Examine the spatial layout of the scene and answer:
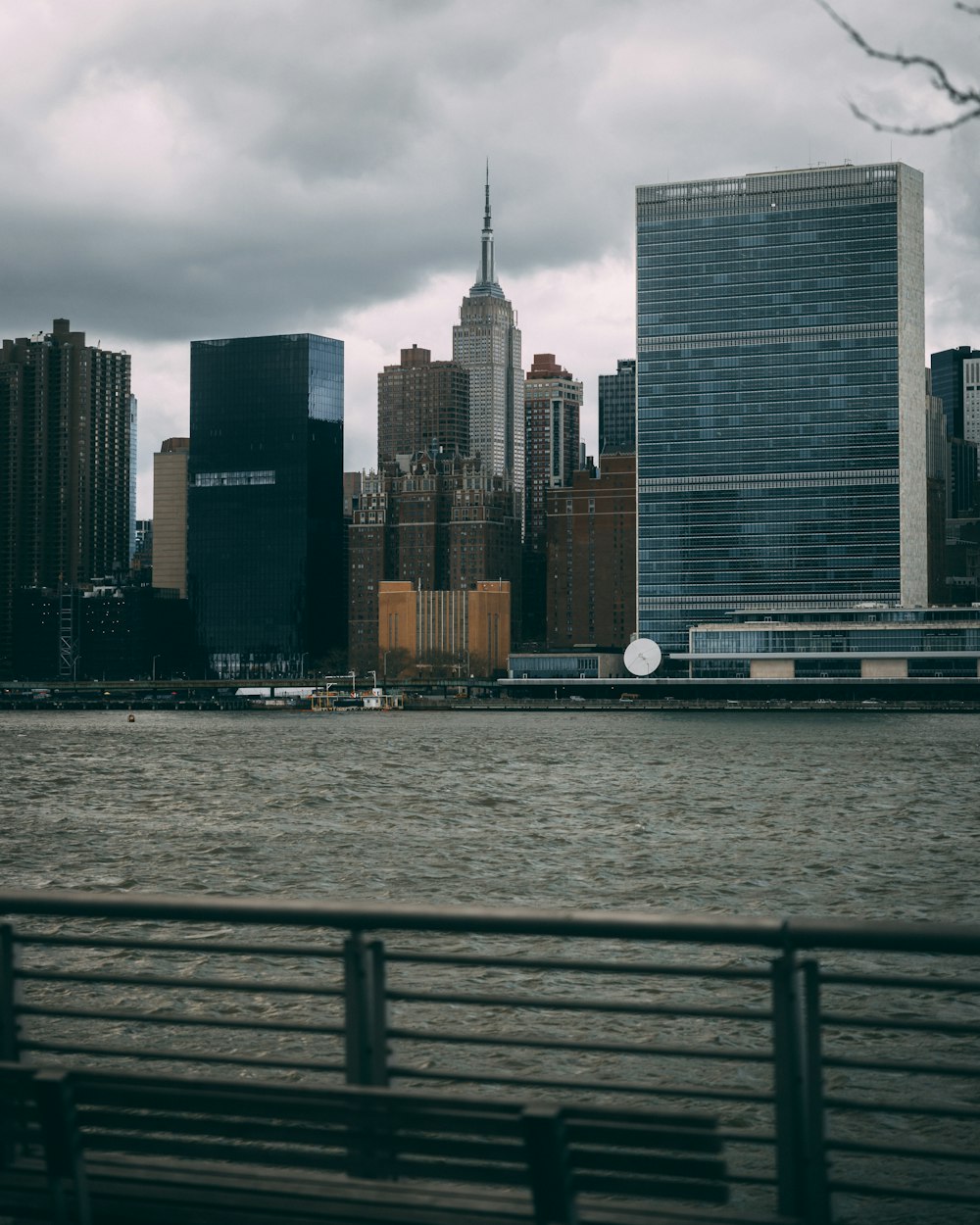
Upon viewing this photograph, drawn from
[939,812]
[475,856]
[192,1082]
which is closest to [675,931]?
[192,1082]

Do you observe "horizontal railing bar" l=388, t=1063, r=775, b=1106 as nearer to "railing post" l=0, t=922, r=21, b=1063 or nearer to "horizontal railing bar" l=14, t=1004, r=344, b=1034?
"horizontal railing bar" l=14, t=1004, r=344, b=1034

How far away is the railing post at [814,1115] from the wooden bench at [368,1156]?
0.48m

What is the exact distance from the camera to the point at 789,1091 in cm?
796

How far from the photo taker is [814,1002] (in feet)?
26.3

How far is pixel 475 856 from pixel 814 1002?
150 feet

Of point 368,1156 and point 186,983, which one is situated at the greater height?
point 186,983

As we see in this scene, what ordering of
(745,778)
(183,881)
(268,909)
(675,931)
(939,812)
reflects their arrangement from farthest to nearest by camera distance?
(745,778) → (939,812) → (183,881) → (268,909) → (675,931)

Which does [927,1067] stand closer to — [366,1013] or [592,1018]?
[366,1013]

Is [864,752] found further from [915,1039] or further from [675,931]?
[675,931]

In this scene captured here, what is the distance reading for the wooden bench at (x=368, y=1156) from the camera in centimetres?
772

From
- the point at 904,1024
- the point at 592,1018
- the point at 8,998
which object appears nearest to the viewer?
the point at 904,1024

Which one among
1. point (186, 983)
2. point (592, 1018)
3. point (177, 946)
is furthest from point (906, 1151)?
point (592, 1018)

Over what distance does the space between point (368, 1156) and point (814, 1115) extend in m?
2.29

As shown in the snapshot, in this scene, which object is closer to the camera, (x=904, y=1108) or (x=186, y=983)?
(x=904, y=1108)
